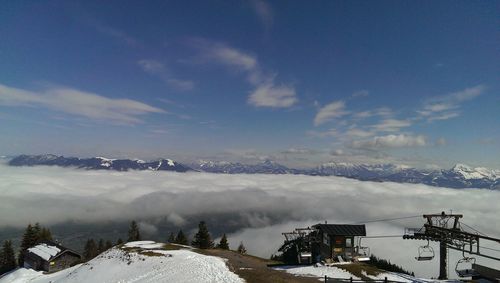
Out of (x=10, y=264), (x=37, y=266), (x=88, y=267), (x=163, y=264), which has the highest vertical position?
(x=163, y=264)

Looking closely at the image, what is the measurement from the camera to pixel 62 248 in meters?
80.6

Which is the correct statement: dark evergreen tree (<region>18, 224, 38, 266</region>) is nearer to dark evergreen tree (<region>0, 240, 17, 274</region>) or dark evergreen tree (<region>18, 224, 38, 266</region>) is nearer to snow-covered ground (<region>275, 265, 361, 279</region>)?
dark evergreen tree (<region>0, 240, 17, 274</region>)

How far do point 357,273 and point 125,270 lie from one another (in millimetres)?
31793

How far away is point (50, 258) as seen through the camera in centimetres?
7438

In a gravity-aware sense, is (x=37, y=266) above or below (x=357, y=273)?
below

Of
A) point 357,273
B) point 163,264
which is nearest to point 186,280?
point 163,264

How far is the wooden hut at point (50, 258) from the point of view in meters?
75.1

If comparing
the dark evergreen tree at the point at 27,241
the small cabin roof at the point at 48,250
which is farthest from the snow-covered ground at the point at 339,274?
the dark evergreen tree at the point at 27,241

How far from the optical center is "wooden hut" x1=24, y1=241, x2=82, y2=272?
7512 centimetres

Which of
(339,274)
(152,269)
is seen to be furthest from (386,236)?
(152,269)

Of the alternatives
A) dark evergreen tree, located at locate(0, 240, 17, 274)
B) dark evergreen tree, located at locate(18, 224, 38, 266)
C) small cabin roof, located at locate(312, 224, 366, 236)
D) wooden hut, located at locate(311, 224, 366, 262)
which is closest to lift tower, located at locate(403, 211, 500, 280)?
small cabin roof, located at locate(312, 224, 366, 236)

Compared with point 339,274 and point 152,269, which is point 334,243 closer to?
point 339,274

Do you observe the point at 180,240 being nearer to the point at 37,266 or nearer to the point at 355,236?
the point at 37,266

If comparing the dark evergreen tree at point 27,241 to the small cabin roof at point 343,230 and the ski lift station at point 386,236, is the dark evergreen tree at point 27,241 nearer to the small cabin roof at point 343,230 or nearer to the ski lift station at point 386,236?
the ski lift station at point 386,236
